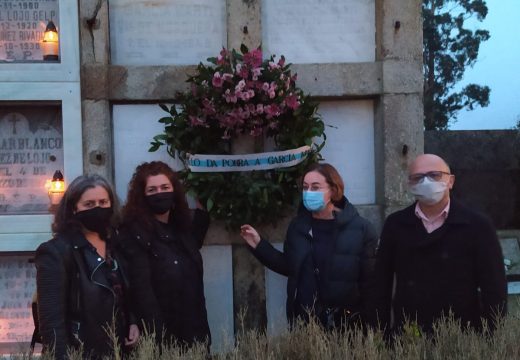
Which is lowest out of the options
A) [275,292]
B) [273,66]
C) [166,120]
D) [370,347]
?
[275,292]

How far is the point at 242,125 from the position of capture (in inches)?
174

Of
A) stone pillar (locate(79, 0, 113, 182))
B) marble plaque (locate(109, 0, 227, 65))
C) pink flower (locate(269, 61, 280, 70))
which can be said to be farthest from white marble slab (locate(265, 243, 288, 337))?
marble plaque (locate(109, 0, 227, 65))

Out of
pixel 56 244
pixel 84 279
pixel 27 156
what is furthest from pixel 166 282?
pixel 27 156

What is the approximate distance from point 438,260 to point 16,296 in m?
3.35

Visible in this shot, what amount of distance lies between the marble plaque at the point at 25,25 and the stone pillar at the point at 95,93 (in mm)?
328

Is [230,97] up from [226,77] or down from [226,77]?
down

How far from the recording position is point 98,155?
463cm

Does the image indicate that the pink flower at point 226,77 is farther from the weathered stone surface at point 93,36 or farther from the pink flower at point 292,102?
the weathered stone surface at point 93,36

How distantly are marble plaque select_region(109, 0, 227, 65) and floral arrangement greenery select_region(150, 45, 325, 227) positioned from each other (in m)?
0.40

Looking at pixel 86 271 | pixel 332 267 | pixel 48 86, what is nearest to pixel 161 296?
pixel 86 271

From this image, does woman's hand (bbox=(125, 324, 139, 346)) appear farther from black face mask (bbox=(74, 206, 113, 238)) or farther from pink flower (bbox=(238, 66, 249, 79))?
pink flower (bbox=(238, 66, 249, 79))

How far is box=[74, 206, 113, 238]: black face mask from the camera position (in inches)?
→ 128

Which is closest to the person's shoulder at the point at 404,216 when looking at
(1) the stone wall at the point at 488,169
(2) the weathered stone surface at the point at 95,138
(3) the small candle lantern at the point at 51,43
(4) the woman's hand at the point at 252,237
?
(4) the woman's hand at the point at 252,237

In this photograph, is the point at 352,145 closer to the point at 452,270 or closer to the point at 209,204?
the point at 209,204
